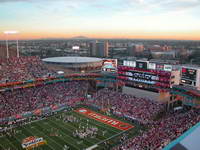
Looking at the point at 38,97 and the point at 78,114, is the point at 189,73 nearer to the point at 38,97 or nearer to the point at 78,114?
the point at 78,114

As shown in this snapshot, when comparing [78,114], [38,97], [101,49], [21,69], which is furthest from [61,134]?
[101,49]

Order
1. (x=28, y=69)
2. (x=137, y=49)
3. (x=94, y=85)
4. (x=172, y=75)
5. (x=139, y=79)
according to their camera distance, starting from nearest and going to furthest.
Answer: (x=172, y=75)
(x=139, y=79)
(x=28, y=69)
(x=94, y=85)
(x=137, y=49)

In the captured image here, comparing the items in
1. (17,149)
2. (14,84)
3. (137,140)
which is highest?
(14,84)

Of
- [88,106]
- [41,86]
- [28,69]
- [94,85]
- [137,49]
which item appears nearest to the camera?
[88,106]

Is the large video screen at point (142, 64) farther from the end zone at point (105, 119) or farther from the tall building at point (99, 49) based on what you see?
the tall building at point (99, 49)

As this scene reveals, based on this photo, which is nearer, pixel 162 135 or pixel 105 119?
pixel 162 135

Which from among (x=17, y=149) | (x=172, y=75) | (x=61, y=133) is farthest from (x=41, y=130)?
(x=172, y=75)

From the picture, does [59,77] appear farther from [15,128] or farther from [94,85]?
[15,128]
